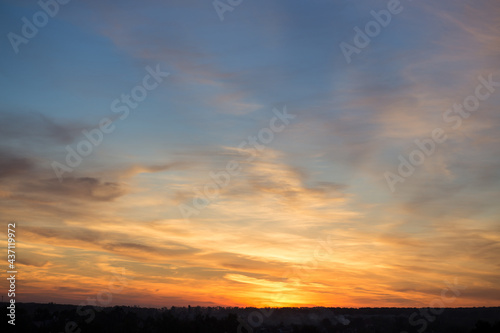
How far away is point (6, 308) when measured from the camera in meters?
150

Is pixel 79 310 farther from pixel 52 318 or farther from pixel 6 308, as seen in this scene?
pixel 6 308

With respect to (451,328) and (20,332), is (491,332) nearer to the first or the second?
(451,328)

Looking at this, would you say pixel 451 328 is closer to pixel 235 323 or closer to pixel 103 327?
pixel 235 323

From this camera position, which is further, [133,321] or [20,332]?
[133,321]

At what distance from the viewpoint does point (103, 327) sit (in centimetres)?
15438

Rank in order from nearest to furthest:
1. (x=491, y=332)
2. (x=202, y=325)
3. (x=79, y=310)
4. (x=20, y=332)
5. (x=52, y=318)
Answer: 1. (x=491, y=332)
2. (x=20, y=332)
3. (x=202, y=325)
4. (x=52, y=318)
5. (x=79, y=310)

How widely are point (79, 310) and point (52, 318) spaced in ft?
55.8

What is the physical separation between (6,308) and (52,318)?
24.9 m

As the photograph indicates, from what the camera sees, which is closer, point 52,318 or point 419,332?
point 52,318

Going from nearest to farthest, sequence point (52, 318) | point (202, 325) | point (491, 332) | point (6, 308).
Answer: point (491, 332), point (6, 308), point (202, 325), point (52, 318)

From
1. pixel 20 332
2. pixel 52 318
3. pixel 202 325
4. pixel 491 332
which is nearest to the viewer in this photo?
pixel 491 332

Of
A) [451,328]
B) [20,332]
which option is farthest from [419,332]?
[20,332]

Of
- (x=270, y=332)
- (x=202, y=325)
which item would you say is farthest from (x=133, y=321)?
(x=270, y=332)

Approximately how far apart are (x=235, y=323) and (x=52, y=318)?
63606 mm
